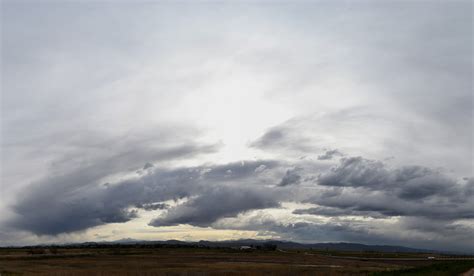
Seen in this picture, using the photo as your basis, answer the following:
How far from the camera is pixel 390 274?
65.9 m

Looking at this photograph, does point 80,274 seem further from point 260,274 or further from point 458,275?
point 458,275

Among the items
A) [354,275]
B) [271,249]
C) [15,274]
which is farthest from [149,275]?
[271,249]

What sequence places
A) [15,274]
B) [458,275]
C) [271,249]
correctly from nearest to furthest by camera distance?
[458,275] → [15,274] → [271,249]

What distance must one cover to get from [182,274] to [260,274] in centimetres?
1077

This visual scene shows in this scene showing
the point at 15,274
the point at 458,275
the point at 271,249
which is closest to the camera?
the point at 458,275

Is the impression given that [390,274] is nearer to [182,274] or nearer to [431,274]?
[431,274]

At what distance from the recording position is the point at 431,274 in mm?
63562

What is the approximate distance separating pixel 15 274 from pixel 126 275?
15558mm

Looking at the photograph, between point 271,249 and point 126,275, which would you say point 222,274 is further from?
point 271,249

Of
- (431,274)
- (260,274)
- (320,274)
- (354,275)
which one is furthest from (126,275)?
(431,274)

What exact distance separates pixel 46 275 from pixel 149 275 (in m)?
13.5

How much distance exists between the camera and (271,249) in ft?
644

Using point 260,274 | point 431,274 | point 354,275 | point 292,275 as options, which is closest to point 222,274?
Answer: point 260,274

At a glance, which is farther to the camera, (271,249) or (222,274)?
(271,249)
